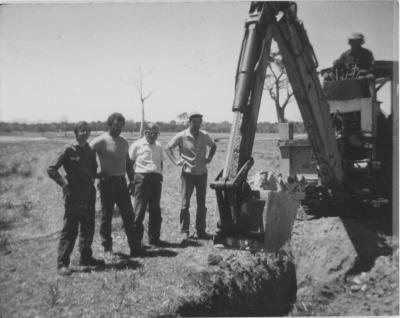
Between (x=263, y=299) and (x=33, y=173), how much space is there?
13.6 m

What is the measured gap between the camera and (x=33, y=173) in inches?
624

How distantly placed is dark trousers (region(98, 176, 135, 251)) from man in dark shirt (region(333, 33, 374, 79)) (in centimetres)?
376

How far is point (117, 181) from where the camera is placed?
5.20m

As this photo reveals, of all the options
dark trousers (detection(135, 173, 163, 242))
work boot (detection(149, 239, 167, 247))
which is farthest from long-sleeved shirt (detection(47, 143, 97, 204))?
work boot (detection(149, 239, 167, 247))

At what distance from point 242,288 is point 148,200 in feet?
6.58

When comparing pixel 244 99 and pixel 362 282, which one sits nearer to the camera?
pixel 244 99

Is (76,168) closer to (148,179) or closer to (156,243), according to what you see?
(148,179)

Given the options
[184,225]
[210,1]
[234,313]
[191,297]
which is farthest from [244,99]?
[184,225]

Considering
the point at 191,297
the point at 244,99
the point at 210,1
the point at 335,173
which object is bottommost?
the point at 191,297

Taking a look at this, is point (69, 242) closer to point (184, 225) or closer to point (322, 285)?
point (184, 225)

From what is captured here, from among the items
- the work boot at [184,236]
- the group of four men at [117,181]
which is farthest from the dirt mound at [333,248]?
the work boot at [184,236]

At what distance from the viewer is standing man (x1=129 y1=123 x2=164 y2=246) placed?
5622 mm

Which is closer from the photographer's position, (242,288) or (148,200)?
(242,288)

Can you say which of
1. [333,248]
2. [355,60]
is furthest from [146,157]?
[355,60]
